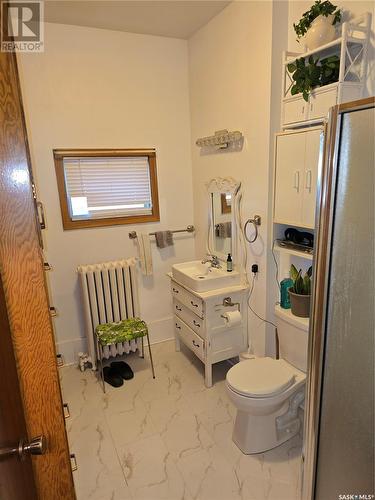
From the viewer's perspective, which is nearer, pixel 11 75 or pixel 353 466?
pixel 11 75

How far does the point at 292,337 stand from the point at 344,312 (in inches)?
45.7

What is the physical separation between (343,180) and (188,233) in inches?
97.7

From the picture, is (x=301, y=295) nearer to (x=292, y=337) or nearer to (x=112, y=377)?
(x=292, y=337)

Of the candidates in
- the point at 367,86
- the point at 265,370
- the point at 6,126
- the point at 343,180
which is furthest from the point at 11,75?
the point at 265,370

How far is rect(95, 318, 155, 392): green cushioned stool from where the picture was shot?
2627mm

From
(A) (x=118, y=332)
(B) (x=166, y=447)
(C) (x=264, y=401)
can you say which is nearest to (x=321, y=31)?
(C) (x=264, y=401)

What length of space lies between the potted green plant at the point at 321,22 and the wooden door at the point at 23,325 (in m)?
1.57

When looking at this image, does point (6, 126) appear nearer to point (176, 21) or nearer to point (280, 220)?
point (280, 220)

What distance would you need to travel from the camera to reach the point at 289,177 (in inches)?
76.5

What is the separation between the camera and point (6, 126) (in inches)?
32.6

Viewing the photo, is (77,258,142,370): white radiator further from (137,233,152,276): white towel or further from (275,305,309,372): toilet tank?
(275,305,309,372): toilet tank

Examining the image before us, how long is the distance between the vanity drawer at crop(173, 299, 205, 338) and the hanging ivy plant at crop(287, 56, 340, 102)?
174 cm

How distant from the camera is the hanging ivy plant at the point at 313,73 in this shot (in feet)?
5.41

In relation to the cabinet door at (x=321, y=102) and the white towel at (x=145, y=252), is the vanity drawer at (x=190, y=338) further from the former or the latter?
the cabinet door at (x=321, y=102)
